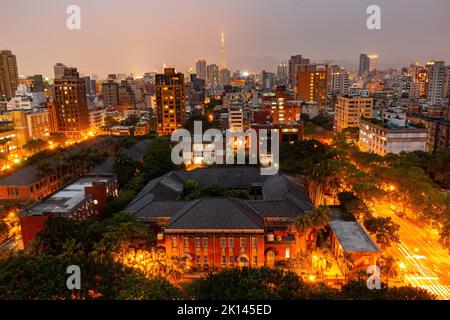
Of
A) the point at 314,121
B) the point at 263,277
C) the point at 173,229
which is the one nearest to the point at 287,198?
the point at 173,229

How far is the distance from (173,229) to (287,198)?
14076 millimetres

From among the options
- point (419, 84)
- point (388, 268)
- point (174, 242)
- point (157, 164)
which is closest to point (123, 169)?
point (157, 164)

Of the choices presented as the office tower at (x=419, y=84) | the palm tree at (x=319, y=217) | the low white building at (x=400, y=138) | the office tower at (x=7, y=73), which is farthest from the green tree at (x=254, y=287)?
the office tower at (x=419, y=84)

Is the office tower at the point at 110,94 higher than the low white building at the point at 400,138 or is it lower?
higher

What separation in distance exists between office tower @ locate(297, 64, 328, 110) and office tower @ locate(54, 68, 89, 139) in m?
94.3

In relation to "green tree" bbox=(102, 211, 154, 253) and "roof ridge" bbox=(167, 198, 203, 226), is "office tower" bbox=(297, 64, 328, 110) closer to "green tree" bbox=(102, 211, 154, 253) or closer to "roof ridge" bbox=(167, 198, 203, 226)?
"roof ridge" bbox=(167, 198, 203, 226)

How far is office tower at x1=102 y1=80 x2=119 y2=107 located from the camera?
564 feet

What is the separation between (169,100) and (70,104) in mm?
28748

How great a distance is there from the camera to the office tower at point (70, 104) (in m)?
106

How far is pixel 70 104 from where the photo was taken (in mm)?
107375

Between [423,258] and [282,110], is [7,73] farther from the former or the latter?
[423,258]

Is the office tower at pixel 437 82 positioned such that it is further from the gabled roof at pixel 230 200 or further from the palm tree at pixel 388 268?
the palm tree at pixel 388 268

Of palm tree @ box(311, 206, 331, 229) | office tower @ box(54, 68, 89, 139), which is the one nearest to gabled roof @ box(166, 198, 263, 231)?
palm tree @ box(311, 206, 331, 229)

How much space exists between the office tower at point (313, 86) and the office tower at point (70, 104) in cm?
9432
